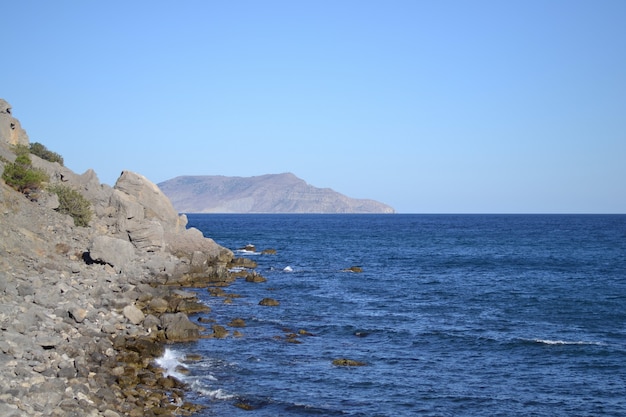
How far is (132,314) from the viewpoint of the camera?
30.4 metres

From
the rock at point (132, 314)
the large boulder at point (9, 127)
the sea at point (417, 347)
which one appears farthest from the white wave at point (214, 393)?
the large boulder at point (9, 127)

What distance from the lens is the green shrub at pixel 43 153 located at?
6145 centimetres

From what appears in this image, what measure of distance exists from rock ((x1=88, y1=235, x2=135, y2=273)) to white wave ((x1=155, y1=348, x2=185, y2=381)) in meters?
14.7

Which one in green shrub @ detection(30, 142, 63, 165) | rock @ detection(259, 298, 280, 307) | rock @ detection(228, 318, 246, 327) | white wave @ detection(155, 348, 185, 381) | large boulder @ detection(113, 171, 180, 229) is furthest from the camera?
green shrub @ detection(30, 142, 63, 165)

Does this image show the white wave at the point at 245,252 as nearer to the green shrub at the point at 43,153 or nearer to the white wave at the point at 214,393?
the green shrub at the point at 43,153

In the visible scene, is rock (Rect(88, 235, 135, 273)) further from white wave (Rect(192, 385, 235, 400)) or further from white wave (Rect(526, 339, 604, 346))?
white wave (Rect(526, 339, 604, 346))

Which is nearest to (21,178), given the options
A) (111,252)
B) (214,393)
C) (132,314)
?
(111,252)

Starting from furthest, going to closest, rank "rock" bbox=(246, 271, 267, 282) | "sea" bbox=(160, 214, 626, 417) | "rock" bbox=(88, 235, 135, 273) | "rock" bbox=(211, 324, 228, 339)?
"rock" bbox=(246, 271, 267, 282) → "rock" bbox=(88, 235, 135, 273) → "rock" bbox=(211, 324, 228, 339) → "sea" bbox=(160, 214, 626, 417)

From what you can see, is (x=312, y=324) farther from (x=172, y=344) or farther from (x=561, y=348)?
(x=561, y=348)

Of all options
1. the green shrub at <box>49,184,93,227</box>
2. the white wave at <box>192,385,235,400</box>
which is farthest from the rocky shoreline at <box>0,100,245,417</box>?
the green shrub at <box>49,184,93,227</box>

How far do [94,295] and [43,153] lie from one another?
35143 millimetres

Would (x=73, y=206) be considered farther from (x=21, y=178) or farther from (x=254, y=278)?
(x=254, y=278)

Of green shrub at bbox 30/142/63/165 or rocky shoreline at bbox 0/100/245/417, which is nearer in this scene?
rocky shoreline at bbox 0/100/245/417

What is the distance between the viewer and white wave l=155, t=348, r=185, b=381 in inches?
966
